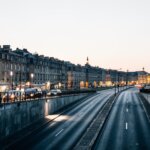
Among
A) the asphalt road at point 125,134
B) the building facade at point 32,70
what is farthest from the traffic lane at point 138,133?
the building facade at point 32,70

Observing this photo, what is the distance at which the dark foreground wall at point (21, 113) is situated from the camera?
118 ft

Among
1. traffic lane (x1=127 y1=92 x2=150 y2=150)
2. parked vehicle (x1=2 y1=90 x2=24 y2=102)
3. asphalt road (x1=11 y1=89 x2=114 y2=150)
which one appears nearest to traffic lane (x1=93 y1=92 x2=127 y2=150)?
traffic lane (x1=127 y1=92 x2=150 y2=150)

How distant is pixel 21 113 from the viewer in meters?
42.1

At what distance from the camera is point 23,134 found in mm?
38312

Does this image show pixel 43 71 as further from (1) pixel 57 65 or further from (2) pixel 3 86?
(2) pixel 3 86

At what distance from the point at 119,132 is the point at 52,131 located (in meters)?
9.89

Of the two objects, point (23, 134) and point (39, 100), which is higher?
point (39, 100)

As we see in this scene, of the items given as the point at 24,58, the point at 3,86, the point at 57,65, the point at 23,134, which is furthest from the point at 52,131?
the point at 57,65

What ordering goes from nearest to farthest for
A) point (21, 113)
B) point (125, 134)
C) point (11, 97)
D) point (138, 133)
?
point (125, 134) < point (138, 133) < point (21, 113) < point (11, 97)

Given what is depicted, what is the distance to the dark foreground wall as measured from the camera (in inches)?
1412

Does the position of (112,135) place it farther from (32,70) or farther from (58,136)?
(32,70)

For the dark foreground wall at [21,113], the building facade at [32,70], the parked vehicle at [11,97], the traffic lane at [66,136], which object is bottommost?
the traffic lane at [66,136]

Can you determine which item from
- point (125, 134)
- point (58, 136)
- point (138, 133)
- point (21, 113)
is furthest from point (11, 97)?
point (138, 133)

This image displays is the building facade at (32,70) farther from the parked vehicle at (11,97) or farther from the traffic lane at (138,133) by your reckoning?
the traffic lane at (138,133)
